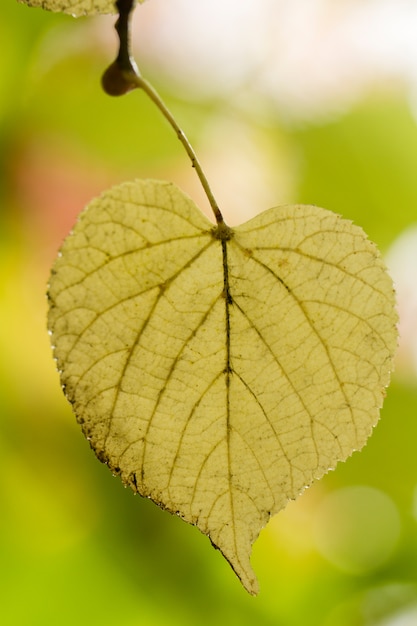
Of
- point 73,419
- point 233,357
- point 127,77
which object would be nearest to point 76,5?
point 127,77

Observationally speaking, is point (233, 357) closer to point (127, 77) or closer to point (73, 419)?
point (127, 77)

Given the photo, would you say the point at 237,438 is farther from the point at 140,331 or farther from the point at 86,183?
the point at 86,183

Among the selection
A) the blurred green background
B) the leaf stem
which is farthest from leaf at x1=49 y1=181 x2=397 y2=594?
the blurred green background

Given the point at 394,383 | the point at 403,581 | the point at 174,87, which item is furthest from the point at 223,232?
the point at 403,581

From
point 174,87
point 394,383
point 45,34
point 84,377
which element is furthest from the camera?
point 394,383

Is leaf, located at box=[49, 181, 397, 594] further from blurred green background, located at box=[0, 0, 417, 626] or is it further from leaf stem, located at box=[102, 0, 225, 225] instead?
blurred green background, located at box=[0, 0, 417, 626]

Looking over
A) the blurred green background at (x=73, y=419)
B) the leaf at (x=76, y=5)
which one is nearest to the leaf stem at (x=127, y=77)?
the leaf at (x=76, y=5)
